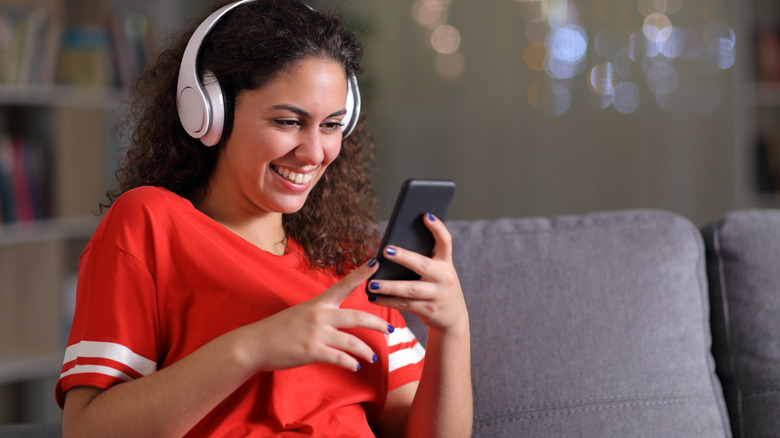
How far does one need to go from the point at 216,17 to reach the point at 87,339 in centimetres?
43

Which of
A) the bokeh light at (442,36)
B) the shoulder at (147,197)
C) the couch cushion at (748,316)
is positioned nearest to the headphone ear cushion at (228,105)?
the shoulder at (147,197)

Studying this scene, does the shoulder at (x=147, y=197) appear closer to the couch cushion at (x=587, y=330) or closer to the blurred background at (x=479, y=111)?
the couch cushion at (x=587, y=330)

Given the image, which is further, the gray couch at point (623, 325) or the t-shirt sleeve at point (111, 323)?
the gray couch at point (623, 325)

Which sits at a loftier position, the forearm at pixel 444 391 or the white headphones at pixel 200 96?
the white headphones at pixel 200 96

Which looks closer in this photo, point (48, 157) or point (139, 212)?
point (139, 212)

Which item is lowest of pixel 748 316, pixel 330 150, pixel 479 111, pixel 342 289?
pixel 748 316

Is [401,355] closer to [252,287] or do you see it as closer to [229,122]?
[252,287]

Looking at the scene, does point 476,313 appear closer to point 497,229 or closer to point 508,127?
point 497,229

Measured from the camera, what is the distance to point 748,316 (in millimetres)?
1262

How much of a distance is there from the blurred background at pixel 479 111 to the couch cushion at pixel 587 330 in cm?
114

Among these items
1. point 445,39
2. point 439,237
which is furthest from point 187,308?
point 445,39

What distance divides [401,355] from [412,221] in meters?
0.31

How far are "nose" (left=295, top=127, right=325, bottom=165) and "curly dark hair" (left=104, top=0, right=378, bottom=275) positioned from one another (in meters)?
0.09

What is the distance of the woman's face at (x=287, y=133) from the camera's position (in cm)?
93
